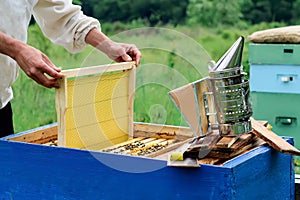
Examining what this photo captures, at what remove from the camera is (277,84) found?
3826mm

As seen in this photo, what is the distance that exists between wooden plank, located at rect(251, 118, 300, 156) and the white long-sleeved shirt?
2.41ft

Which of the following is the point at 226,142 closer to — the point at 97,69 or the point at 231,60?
the point at 231,60

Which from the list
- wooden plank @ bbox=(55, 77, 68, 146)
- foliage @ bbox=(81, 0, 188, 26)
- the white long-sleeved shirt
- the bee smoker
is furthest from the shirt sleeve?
foliage @ bbox=(81, 0, 188, 26)

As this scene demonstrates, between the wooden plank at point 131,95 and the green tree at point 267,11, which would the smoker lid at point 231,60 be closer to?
the wooden plank at point 131,95

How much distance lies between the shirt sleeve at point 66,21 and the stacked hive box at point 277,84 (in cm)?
167

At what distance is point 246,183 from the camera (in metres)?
1.73

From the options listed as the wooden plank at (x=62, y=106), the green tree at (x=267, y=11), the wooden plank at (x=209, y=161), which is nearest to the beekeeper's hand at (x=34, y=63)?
the wooden plank at (x=62, y=106)

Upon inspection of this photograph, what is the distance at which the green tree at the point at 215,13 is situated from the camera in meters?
9.48

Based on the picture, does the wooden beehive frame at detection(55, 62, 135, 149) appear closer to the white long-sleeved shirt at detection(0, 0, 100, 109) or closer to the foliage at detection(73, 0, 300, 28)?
the white long-sleeved shirt at detection(0, 0, 100, 109)

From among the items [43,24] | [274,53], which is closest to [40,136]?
[43,24]

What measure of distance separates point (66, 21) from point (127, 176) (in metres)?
0.81

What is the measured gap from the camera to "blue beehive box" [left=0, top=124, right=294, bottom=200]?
1679mm

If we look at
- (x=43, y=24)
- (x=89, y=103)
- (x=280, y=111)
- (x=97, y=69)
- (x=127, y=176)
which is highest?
(x=43, y=24)

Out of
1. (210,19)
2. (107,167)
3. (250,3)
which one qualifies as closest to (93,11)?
(210,19)
